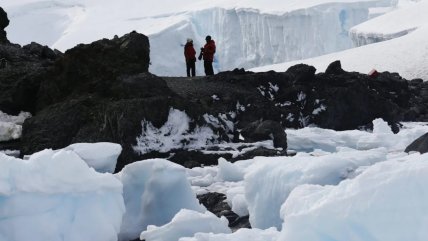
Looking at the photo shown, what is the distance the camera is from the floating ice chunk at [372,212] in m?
3.52

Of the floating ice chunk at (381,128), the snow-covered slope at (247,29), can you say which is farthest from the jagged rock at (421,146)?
the snow-covered slope at (247,29)

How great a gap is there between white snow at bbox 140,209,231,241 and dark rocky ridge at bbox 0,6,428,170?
13.6 feet

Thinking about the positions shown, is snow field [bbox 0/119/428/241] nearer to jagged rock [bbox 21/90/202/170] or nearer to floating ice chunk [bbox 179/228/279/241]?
floating ice chunk [bbox 179/228/279/241]

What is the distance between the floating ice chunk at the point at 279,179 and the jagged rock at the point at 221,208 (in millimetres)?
478

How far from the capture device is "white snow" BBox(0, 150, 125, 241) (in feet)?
17.1

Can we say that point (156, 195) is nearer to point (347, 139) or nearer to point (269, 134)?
point (269, 134)

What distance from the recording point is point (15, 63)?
1441 centimetres

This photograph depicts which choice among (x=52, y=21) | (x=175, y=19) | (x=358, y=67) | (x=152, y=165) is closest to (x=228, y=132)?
(x=152, y=165)

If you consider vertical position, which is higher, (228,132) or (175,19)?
(175,19)

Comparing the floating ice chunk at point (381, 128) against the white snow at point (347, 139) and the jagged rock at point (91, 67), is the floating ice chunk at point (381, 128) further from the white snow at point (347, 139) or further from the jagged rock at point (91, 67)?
the jagged rock at point (91, 67)

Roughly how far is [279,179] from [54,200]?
1768 mm

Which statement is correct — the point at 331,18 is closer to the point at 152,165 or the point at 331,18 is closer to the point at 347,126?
the point at 347,126

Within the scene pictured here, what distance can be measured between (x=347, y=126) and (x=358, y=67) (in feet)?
30.3

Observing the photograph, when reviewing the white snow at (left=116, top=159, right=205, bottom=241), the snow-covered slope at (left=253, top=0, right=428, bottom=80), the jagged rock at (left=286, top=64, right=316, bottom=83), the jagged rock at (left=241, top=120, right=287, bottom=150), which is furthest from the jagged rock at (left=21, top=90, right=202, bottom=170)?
the snow-covered slope at (left=253, top=0, right=428, bottom=80)
